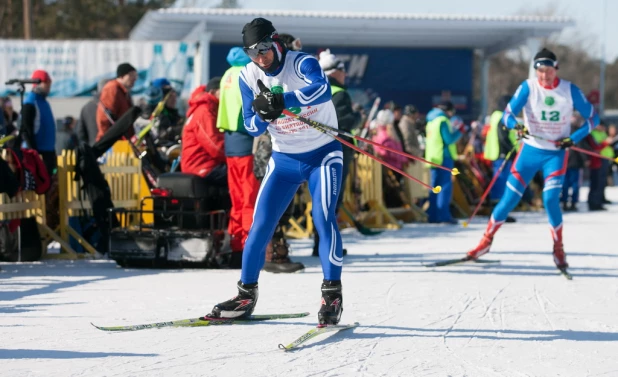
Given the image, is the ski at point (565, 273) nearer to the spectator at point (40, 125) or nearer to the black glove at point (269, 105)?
the black glove at point (269, 105)

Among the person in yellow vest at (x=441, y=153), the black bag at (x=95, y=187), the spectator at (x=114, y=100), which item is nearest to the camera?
the black bag at (x=95, y=187)

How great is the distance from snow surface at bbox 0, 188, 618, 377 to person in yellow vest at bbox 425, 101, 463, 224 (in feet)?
15.8

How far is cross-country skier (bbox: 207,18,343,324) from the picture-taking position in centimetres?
640

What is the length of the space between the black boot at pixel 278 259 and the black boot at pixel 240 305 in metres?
2.87

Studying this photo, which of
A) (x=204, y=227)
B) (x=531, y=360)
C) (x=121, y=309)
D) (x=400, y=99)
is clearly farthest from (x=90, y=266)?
(x=400, y=99)

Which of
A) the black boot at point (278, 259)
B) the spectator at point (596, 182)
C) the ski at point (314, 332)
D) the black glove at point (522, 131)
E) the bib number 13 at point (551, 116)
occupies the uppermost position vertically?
the bib number 13 at point (551, 116)

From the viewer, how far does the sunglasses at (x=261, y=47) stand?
20.9ft

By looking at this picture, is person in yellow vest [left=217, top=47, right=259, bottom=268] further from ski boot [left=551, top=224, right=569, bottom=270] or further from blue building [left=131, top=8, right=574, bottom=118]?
blue building [left=131, top=8, right=574, bottom=118]

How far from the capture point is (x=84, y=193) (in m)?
10.9

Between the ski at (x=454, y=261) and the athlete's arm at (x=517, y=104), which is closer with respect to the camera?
the athlete's arm at (x=517, y=104)

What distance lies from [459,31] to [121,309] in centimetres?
2560

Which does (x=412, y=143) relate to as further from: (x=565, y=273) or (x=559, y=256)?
(x=565, y=273)

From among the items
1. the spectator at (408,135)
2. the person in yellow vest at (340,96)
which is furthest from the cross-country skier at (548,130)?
the spectator at (408,135)

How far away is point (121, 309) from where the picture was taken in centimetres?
714
